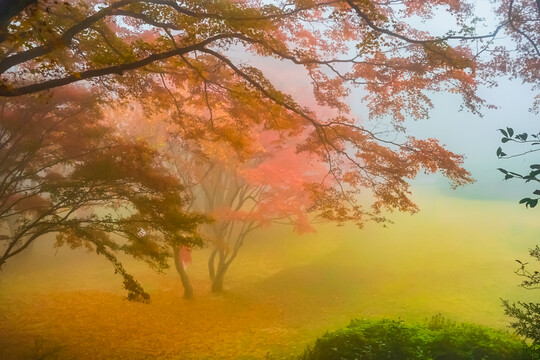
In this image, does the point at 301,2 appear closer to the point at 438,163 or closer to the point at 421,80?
the point at 421,80

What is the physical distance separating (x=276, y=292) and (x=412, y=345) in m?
9.37

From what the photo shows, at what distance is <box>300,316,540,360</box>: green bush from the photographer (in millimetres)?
4789

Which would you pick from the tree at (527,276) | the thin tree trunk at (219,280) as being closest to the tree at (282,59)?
the tree at (527,276)

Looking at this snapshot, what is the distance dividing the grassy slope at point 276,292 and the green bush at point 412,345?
3875mm

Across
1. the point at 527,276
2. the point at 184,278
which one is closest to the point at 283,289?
the point at 184,278

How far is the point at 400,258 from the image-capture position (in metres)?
17.8

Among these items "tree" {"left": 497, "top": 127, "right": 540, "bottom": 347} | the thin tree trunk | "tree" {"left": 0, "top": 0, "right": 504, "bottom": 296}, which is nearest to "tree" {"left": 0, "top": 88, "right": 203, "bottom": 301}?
"tree" {"left": 0, "top": 0, "right": 504, "bottom": 296}

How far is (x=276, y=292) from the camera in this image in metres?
14.0

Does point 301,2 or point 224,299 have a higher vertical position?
point 301,2

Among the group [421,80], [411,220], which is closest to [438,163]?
[421,80]

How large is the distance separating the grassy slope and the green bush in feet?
12.7

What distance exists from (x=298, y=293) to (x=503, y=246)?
1200 centimetres

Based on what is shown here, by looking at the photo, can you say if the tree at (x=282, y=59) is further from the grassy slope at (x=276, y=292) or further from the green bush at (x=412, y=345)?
the grassy slope at (x=276, y=292)

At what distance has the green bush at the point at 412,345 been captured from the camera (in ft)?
15.7
